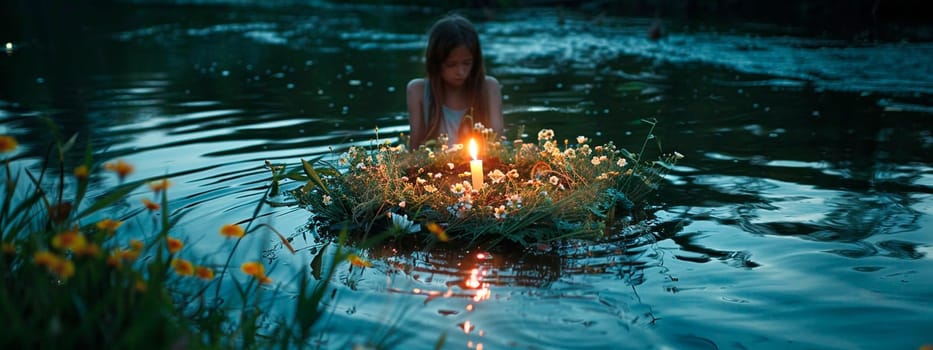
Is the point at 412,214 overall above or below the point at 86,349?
below

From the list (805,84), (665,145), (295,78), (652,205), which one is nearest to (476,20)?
(295,78)

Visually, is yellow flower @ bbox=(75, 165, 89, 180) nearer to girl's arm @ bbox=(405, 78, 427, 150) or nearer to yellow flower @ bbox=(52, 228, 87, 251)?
yellow flower @ bbox=(52, 228, 87, 251)

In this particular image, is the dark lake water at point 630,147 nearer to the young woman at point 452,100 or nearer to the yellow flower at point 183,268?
the yellow flower at point 183,268

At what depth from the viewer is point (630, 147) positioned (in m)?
7.70

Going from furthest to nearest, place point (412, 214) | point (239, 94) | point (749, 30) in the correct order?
point (749, 30) → point (239, 94) → point (412, 214)

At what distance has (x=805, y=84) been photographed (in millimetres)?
11969

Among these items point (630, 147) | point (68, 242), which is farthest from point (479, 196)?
point (630, 147)

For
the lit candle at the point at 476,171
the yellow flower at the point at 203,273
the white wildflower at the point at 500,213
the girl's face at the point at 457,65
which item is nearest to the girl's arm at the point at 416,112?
the girl's face at the point at 457,65

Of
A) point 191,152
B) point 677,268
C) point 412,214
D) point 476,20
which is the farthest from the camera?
point 476,20

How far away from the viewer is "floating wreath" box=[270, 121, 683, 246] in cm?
448

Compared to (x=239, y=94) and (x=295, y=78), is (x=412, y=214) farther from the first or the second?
(x=295, y=78)

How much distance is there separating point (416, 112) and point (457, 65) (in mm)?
868

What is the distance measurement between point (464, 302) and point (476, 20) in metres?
25.4

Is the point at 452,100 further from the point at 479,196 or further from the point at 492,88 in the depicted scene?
the point at 479,196
